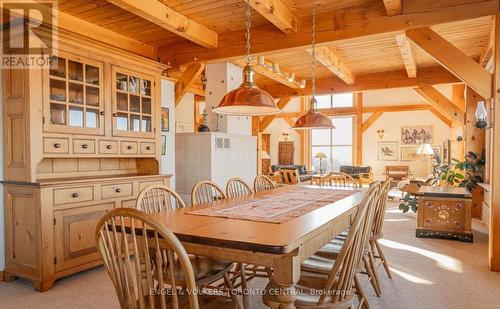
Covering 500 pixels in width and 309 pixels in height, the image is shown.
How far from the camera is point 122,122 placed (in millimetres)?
3627

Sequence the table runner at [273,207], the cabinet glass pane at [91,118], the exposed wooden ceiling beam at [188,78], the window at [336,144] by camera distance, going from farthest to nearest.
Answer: the window at [336,144], the exposed wooden ceiling beam at [188,78], the cabinet glass pane at [91,118], the table runner at [273,207]

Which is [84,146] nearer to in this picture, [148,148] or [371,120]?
[148,148]

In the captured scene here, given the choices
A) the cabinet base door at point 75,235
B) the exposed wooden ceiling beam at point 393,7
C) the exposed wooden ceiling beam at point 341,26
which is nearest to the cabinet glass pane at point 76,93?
the cabinet base door at point 75,235

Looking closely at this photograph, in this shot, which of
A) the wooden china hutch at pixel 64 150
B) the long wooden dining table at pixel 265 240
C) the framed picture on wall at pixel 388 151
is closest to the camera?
the long wooden dining table at pixel 265 240

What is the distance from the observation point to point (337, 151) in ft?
45.0

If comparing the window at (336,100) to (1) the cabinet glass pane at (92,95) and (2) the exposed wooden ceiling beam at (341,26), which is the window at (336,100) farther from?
(1) the cabinet glass pane at (92,95)

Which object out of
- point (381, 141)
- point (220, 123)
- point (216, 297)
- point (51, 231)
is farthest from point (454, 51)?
point (381, 141)

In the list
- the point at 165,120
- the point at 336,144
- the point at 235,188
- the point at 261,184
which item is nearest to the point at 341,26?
the point at 261,184

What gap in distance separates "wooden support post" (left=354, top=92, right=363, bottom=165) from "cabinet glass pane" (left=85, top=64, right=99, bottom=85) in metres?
10.7

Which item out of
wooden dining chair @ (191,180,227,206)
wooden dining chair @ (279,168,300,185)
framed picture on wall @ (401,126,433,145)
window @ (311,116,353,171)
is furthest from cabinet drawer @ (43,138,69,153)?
framed picture on wall @ (401,126,433,145)

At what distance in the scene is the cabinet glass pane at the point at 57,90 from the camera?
9.89 ft

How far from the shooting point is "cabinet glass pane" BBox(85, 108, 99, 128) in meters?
3.28

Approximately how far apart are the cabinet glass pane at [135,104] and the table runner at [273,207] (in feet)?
5.78

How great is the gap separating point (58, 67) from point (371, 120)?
37.9 feet
